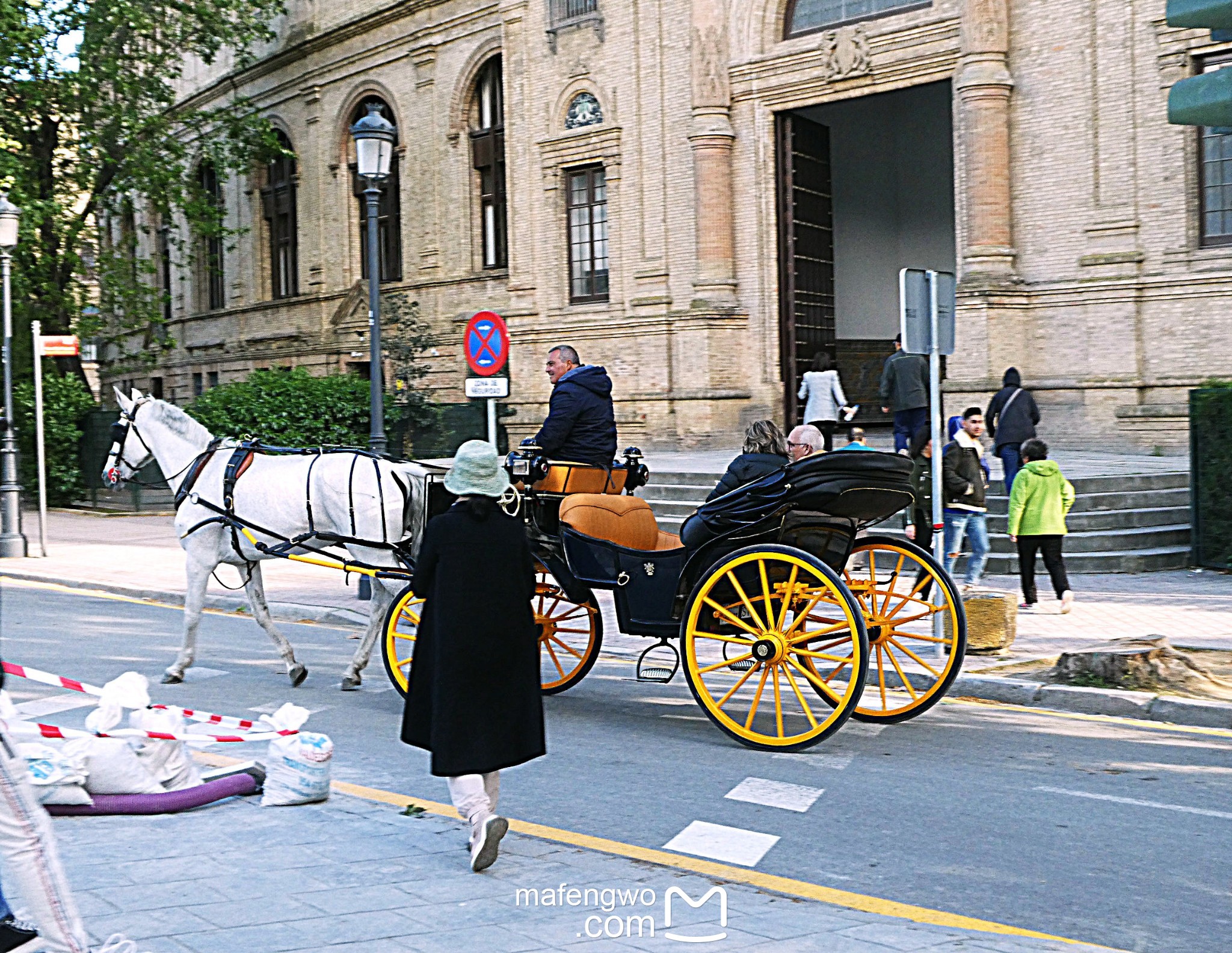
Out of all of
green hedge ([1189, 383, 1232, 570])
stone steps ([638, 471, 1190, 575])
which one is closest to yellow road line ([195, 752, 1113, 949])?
stone steps ([638, 471, 1190, 575])

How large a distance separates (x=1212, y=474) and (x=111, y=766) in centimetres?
1188

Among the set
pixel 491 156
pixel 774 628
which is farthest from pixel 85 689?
pixel 491 156

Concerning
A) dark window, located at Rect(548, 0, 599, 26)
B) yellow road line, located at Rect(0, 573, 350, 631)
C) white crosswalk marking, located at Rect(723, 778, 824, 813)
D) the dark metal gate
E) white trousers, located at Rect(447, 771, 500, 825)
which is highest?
dark window, located at Rect(548, 0, 599, 26)

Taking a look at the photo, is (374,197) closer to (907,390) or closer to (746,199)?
(907,390)

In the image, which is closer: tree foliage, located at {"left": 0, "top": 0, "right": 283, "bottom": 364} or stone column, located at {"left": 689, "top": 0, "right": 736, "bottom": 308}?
stone column, located at {"left": 689, "top": 0, "right": 736, "bottom": 308}

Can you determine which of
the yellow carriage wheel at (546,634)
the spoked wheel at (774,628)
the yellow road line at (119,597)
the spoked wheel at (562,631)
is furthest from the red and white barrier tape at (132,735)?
the yellow road line at (119,597)

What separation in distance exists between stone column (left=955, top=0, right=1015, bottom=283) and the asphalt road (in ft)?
41.3

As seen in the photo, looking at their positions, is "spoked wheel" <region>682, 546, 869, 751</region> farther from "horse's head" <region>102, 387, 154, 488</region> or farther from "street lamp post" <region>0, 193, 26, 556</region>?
"street lamp post" <region>0, 193, 26, 556</region>

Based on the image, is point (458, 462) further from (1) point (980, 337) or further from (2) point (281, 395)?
(2) point (281, 395)

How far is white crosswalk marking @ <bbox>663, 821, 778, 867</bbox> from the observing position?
6020 mm

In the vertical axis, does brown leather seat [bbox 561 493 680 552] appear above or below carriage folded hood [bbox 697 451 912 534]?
below

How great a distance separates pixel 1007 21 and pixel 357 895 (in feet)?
62.1

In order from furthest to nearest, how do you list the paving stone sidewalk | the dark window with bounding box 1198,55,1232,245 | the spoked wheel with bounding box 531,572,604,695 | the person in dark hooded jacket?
the dark window with bounding box 1198,55,1232,245 < the person in dark hooded jacket < the spoked wheel with bounding box 531,572,604,695 < the paving stone sidewalk

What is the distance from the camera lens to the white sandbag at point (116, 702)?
6.37 m
